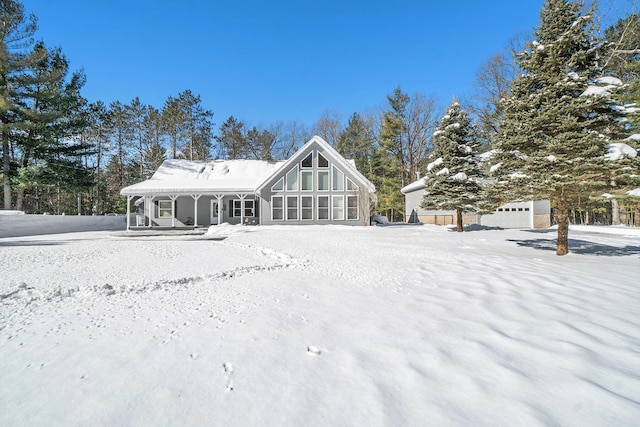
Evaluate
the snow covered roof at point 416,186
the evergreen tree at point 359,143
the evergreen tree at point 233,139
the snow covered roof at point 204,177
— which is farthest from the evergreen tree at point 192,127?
the snow covered roof at point 416,186

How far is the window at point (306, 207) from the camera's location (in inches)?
731

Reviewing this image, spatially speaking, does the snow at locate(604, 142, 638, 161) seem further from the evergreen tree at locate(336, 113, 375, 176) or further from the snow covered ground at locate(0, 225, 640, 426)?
the evergreen tree at locate(336, 113, 375, 176)

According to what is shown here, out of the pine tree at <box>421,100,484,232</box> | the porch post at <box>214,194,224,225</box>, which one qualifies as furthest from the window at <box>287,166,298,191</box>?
the pine tree at <box>421,100,484,232</box>

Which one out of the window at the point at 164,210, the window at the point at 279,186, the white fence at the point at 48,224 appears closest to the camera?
the white fence at the point at 48,224

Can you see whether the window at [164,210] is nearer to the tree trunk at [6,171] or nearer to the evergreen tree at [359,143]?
the tree trunk at [6,171]

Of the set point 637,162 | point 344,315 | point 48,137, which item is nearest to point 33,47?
point 48,137

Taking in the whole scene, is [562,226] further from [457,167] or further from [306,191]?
[306,191]

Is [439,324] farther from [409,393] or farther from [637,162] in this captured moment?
[637,162]

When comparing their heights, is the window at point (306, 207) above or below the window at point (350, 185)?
below

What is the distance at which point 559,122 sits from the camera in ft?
24.6

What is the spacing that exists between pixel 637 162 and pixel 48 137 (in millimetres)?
28657

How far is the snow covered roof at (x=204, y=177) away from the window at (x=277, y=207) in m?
1.57

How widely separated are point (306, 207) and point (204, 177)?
30.7 ft

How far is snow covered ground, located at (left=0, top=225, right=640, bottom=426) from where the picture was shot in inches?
74.7
